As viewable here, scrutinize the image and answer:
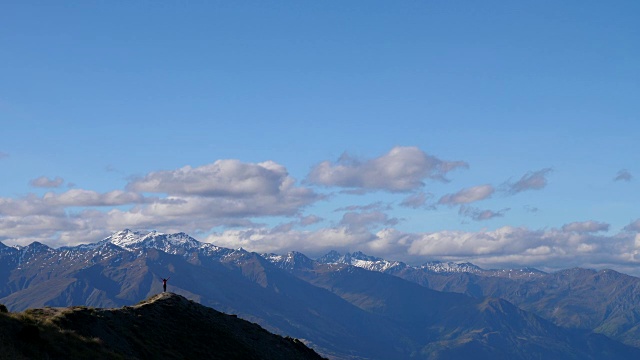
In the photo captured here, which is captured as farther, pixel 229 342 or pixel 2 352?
pixel 229 342

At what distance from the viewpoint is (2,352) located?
63406 millimetres

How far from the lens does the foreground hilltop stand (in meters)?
A: 72.5

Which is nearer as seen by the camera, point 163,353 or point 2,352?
point 2,352

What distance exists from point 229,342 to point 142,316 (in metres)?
17.4

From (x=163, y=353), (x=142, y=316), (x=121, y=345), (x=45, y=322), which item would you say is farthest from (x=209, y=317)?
(x=45, y=322)

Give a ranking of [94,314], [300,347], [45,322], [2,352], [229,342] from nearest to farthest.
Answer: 1. [2,352]
2. [45,322]
3. [94,314]
4. [229,342]
5. [300,347]

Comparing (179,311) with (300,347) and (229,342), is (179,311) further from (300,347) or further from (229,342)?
(300,347)

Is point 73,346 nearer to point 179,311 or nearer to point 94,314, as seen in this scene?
point 94,314

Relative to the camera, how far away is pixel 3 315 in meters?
76.8

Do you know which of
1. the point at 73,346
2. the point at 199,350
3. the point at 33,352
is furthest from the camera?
the point at 199,350

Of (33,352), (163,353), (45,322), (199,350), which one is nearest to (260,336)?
(199,350)

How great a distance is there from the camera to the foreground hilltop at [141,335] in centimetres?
7250

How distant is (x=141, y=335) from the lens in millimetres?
106938

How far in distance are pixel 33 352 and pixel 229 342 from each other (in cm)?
6002
